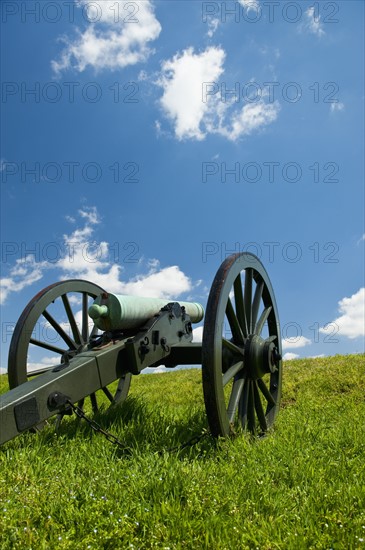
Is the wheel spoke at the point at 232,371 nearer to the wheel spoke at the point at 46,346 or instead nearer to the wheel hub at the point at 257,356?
the wheel hub at the point at 257,356

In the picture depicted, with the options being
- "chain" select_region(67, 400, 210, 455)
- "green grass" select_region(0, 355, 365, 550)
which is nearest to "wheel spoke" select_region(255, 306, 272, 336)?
"green grass" select_region(0, 355, 365, 550)

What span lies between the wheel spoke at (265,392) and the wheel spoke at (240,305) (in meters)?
0.56

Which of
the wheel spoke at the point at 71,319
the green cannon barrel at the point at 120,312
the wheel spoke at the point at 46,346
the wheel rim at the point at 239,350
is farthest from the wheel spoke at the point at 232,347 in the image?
the wheel spoke at the point at 71,319

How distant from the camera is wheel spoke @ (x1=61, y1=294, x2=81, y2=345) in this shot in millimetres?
5839

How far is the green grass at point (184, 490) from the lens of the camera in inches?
97.8

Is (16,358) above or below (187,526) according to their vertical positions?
above

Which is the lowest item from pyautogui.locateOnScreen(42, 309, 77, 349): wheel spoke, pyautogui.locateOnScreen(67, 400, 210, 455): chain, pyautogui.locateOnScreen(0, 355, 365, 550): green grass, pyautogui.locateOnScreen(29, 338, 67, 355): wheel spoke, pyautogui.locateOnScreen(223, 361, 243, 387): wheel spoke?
pyautogui.locateOnScreen(0, 355, 365, 550): green grass

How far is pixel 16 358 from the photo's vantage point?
16.3 feet

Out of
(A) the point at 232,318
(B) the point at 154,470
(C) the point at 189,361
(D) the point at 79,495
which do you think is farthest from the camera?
(C) the point at 189,361

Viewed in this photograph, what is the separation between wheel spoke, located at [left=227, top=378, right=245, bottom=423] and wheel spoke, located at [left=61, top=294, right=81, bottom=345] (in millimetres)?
2383

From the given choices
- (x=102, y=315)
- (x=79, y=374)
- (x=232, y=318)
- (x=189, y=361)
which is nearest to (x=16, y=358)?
(x=102, y=315)

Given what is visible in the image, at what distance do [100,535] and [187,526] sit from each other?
1.49ft

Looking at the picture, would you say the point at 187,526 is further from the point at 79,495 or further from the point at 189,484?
the point at 79,495

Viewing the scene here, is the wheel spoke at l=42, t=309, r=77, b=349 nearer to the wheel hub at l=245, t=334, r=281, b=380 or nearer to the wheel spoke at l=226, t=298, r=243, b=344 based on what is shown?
the wheel spoke at l=226, t=298, r=243, b=344
